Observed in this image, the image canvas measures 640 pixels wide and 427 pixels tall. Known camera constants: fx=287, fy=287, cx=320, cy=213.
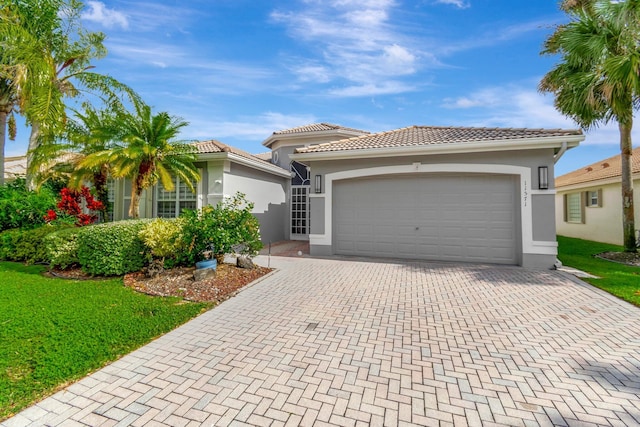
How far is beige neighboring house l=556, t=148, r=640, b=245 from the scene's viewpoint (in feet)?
48.7

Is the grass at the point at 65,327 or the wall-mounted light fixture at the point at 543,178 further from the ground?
the wall-mounted light fixture at the point at 543,178

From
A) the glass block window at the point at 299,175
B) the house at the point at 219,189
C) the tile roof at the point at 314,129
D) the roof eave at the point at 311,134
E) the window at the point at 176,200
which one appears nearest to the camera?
the house at the point at 219,189

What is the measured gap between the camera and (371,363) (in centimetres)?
371

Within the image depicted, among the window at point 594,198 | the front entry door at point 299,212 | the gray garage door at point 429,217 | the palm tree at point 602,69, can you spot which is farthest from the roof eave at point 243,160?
the window at point 594,198

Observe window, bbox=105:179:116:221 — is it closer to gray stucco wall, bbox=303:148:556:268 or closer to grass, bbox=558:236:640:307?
gray stucco wall, bbox=303:148:556:268

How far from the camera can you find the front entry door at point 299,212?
16594 mm

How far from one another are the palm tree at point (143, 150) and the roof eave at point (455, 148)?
178 inches

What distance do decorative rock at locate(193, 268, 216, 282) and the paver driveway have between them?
164 cm

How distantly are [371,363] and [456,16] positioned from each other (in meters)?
10.9

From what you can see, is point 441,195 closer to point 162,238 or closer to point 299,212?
point 299,212

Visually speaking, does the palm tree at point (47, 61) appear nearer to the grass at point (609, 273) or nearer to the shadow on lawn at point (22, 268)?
the shadow on lawn at point (22, 268)

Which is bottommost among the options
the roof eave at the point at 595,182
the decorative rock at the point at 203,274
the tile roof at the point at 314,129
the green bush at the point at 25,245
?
the decorative rock at the point at 203,274

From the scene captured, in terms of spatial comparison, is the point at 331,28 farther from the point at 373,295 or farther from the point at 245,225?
the point at 373,295

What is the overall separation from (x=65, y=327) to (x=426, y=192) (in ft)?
33.3
